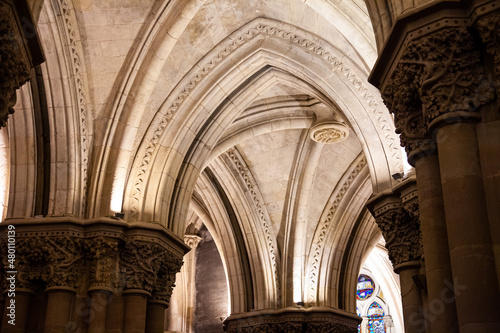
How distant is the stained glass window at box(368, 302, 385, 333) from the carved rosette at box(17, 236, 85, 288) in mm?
14888

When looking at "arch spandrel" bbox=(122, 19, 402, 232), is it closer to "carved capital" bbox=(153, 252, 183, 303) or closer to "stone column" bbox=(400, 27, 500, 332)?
"carved capital" bbox=(153, 252, 183, 303)

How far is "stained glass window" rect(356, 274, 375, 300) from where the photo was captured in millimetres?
22000

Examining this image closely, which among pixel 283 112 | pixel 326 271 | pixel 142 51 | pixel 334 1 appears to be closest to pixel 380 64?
pixel 334 1

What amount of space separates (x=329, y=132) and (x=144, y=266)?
15.4ft

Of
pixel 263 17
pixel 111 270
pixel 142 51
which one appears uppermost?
pixel 263 17

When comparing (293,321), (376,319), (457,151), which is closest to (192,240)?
(293,321)

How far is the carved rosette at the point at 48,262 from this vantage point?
802 cm

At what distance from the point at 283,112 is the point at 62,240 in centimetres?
512

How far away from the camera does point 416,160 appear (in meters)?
4.80

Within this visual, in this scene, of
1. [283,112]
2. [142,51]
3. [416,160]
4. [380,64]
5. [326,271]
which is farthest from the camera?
[326,271]

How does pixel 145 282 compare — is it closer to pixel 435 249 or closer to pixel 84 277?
pixel 84 277

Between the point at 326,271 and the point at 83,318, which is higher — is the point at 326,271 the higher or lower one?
the higher one

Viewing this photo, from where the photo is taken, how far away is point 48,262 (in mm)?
8102

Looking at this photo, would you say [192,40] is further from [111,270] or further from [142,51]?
[111,270]
